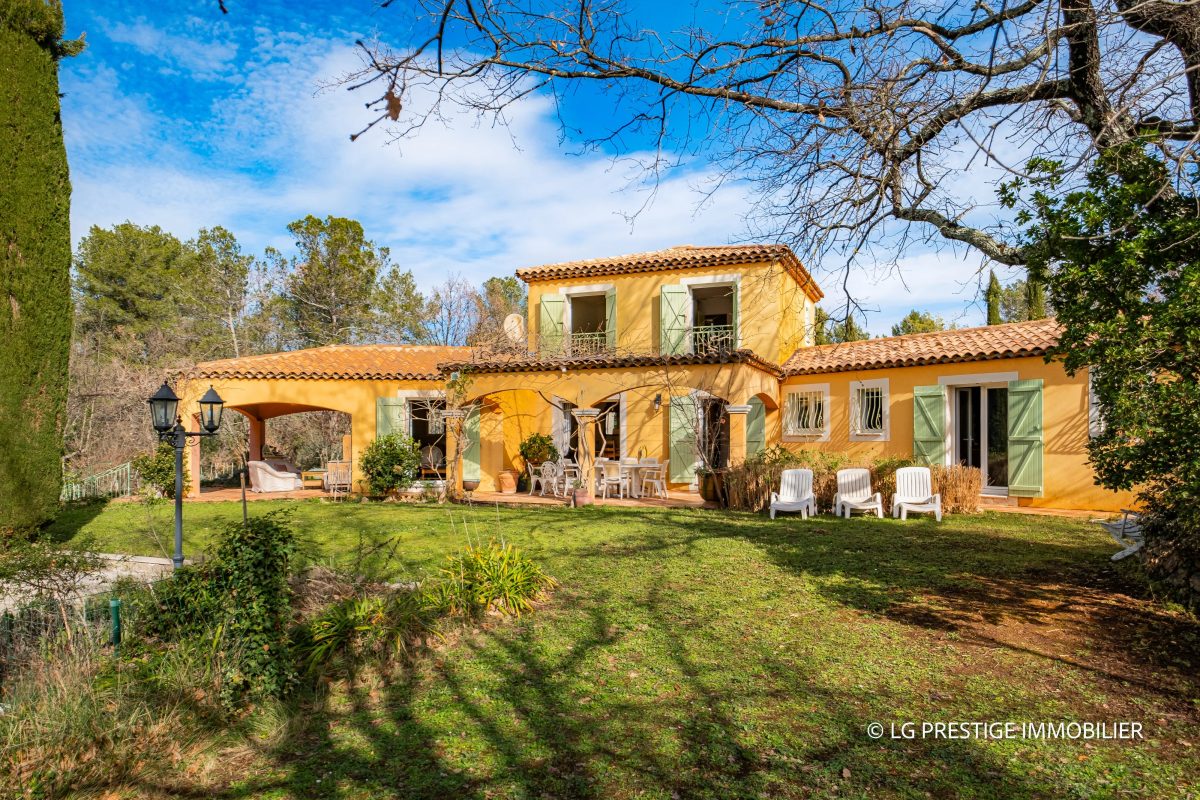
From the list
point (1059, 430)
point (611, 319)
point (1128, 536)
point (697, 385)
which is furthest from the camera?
point (611, 319)

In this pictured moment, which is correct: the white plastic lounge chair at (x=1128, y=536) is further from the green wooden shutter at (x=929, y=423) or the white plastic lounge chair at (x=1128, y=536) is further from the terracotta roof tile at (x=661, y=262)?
the terracotta roof tile at (x=661, y=262)

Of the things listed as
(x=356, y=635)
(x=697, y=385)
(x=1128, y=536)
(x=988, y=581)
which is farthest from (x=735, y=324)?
(x=356, y=635)

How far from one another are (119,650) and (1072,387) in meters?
13.7

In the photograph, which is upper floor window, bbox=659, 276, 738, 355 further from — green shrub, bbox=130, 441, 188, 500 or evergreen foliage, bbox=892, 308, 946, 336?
evergreen foliage, bbox=892, 308, 946, 336

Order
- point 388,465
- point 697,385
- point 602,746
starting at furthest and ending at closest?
point 388,465, point 697,385, point 602,746

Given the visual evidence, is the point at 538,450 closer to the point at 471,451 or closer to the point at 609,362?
the point at 471,451

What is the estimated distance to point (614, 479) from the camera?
42.9ft

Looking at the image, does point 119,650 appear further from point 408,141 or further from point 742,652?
point 742,652

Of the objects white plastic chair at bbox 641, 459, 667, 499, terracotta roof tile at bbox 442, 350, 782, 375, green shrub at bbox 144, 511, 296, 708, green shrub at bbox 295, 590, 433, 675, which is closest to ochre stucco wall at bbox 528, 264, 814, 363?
terracotta roof tile at bbox 442, 350, 782, 375

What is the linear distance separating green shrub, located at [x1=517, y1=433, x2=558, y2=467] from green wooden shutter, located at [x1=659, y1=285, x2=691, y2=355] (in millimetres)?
3518

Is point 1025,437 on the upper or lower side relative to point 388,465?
upper

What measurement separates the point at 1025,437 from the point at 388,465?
12.3 m

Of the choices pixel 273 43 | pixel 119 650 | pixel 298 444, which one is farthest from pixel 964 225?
pixel 298 444

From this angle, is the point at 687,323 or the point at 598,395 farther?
the point at 687,323
